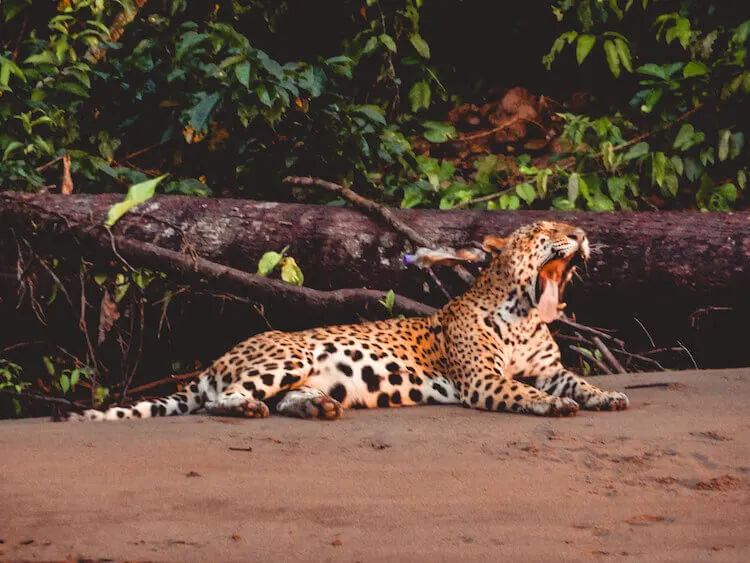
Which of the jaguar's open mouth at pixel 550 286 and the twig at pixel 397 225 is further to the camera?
the twig at pixel 397 225

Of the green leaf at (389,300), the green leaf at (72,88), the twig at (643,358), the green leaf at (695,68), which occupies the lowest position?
the twig at (643,358)

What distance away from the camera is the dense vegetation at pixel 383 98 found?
313 inches

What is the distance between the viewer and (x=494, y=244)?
6004mm

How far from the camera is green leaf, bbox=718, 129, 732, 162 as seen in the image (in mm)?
9047

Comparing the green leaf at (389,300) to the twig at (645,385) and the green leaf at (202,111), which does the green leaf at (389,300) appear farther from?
the green leaf at (202,111)

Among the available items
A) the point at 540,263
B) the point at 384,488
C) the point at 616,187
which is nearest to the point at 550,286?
the point at 540,263

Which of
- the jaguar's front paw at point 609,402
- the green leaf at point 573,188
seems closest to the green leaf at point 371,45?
the green leaf at point 573,188

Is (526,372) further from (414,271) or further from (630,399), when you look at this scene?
(414,271)

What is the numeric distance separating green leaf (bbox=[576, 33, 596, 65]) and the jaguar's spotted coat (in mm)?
4268

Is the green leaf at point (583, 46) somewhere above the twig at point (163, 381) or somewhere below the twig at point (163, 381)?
above

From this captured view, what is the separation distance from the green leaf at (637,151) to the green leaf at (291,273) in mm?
3573

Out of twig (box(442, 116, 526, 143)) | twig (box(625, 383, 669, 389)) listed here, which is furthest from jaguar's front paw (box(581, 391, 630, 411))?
twig (box(442, 116, 526, 143))

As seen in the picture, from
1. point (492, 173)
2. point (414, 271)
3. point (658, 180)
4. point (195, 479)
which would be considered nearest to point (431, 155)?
point (492, 173)

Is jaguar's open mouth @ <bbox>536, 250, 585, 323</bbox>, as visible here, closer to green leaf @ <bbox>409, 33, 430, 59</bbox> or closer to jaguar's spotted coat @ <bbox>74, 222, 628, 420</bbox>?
jaguar's spotted coat @ <bbox>74, 222, 628, 420</bbox>
